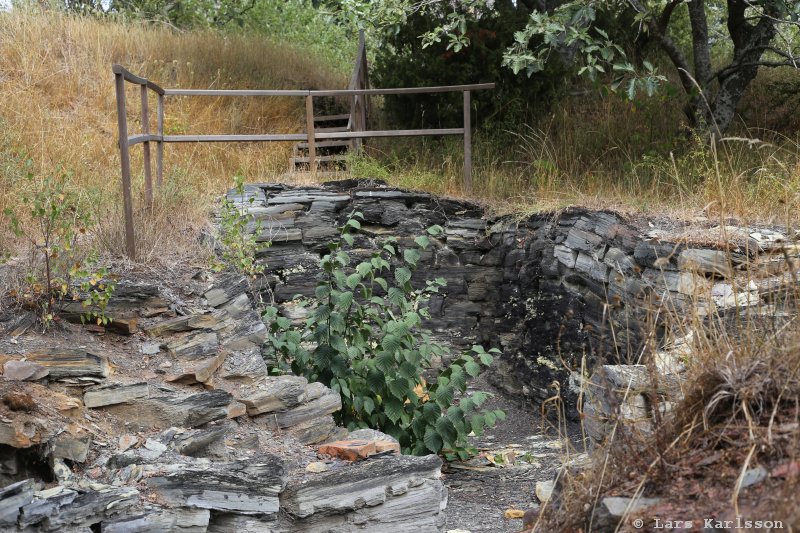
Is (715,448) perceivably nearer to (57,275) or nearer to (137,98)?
(57,275)

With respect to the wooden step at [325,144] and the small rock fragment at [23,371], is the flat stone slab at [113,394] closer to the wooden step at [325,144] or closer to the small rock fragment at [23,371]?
the small rock fragment at [23,371]

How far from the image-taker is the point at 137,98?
12.6 meters

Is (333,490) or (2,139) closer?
Answer: (333,490)

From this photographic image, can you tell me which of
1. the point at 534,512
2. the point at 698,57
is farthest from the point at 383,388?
the point at 698,57

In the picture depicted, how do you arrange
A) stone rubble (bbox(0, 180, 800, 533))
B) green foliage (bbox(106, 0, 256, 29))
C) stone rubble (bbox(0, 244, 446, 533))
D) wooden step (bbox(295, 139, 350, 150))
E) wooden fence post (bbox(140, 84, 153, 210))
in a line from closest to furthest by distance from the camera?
stone rubble (bbox(0, 180, 800, 533)), stone rubble (bbox(0, 244, 446, 533)), wooden fence post (bbox(140, 84, 153, 210)), wooden step (bbox(295, 139, 350, 150)), green foliage (bbox(106, 0, 256, 29))

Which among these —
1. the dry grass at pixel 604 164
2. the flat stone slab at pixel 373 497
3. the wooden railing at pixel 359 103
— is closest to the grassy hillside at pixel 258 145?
the dry grass at pixel 604 164

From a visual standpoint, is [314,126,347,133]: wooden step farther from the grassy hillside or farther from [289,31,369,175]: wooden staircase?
the grassy hillside

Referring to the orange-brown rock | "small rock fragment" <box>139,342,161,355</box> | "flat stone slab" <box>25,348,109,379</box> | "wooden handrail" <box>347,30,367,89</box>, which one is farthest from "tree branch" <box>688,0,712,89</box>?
"flat stone slab" <box>25,348,109,379</box>

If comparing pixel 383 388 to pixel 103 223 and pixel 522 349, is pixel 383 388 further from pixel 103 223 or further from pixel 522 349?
pixel 522 349

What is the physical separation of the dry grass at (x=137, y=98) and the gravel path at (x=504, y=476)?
330 cm

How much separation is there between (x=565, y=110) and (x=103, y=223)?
7.59m

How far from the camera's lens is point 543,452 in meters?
6.93

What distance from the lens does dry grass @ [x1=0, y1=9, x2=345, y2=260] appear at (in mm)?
9463

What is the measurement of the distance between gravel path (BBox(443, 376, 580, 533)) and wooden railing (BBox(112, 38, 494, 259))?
2.96 metres
